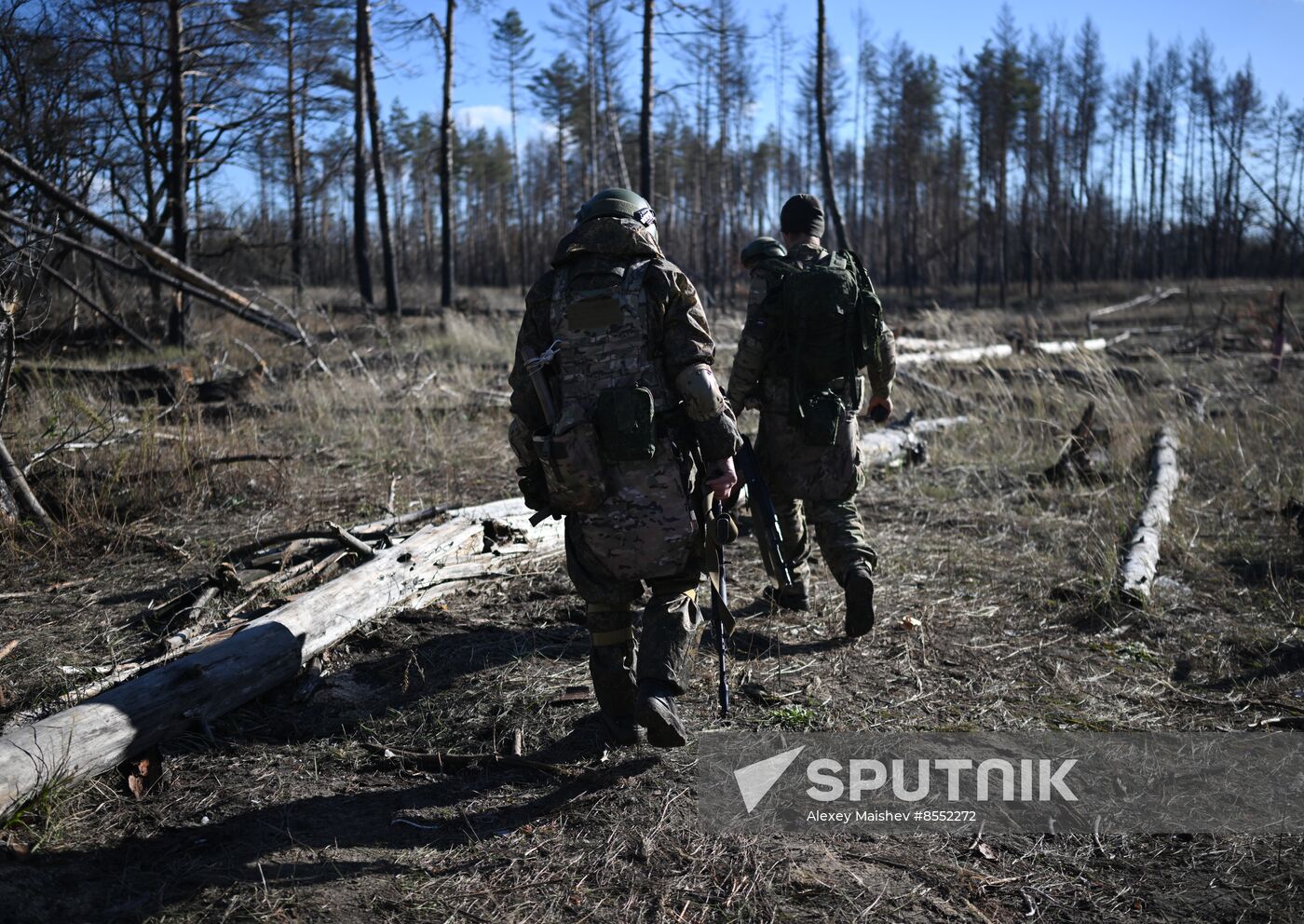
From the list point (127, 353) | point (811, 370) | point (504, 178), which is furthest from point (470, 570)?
point (504, 178)

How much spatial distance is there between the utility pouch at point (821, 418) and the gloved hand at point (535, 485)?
154 cm

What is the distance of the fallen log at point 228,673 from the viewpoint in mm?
2689

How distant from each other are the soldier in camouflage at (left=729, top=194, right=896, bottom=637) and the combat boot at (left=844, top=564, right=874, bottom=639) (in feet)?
0.59

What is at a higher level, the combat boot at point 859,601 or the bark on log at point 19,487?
the bark on log at point 19,487

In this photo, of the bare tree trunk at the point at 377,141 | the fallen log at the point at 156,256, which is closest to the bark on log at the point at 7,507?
the fallen log at the point at 156,256

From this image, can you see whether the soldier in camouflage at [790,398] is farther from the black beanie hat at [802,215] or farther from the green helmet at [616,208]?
the green helmet at [616,208]

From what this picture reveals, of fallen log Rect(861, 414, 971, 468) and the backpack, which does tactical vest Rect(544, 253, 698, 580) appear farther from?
fallen log Rect(861, 414, 971, 468)

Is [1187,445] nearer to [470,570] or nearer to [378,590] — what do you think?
[470,570]

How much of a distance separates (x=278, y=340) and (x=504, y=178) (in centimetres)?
4188

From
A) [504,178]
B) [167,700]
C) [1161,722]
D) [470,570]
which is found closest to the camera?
[167,700]

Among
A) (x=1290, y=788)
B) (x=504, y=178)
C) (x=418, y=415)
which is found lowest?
(x=1290, y=788)

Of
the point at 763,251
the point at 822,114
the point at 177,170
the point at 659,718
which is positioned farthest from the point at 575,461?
the point at 822,114

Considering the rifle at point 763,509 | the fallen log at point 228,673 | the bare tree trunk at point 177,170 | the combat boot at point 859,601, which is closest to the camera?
the fallen log at point 228,673

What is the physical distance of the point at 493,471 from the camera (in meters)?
7.14
